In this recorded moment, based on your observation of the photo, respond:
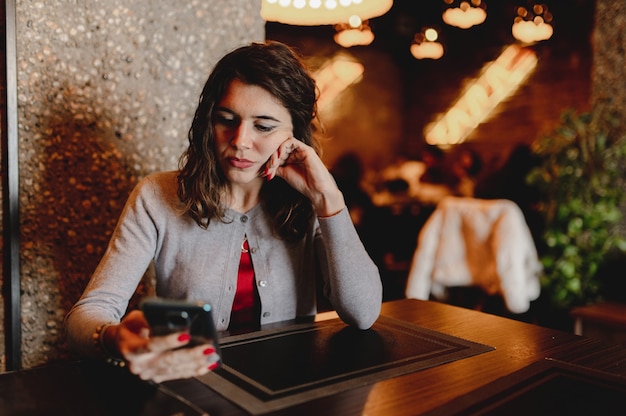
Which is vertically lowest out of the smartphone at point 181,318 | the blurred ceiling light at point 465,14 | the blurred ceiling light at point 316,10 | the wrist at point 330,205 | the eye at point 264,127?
the smartphone at point 181,318

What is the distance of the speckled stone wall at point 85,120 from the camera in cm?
167

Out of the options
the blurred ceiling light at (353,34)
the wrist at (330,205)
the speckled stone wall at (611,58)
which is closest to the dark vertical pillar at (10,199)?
the wrist at (330,205)

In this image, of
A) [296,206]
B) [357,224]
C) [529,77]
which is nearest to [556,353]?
[296,206]

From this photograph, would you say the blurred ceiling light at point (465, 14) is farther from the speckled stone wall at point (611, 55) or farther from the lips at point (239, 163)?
the lips at point (239, 163)

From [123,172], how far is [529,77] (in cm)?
626

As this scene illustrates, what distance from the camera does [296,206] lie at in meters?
1.63

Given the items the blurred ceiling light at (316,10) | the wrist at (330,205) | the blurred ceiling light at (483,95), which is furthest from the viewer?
the blurred ceiling light at (483,95)

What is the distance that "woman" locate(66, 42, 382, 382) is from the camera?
144 cm

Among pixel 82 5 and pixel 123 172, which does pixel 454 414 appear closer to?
pixel 123 172

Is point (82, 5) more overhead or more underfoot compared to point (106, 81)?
more overhead

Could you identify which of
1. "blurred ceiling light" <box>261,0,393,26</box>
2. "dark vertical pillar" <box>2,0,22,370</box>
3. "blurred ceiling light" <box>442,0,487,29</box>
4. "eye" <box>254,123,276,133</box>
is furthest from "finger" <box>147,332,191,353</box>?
"blurred ceiling light" <box>442,0,487,29</box>

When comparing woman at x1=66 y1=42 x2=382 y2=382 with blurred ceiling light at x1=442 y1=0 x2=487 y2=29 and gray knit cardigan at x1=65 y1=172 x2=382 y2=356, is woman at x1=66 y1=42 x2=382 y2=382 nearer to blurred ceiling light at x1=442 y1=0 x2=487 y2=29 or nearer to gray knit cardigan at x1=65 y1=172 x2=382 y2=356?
gray knit cardigan at x1=65 y1=172 x2=382 y2=356

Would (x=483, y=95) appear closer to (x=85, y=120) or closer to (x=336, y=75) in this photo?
(x=336, y=75)

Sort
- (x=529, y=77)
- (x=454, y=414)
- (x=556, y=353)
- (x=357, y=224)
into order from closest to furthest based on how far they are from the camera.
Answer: (x=454, y=414) < (x=556, y=353) < (x=357, y=224) < (x=529, y=77)
